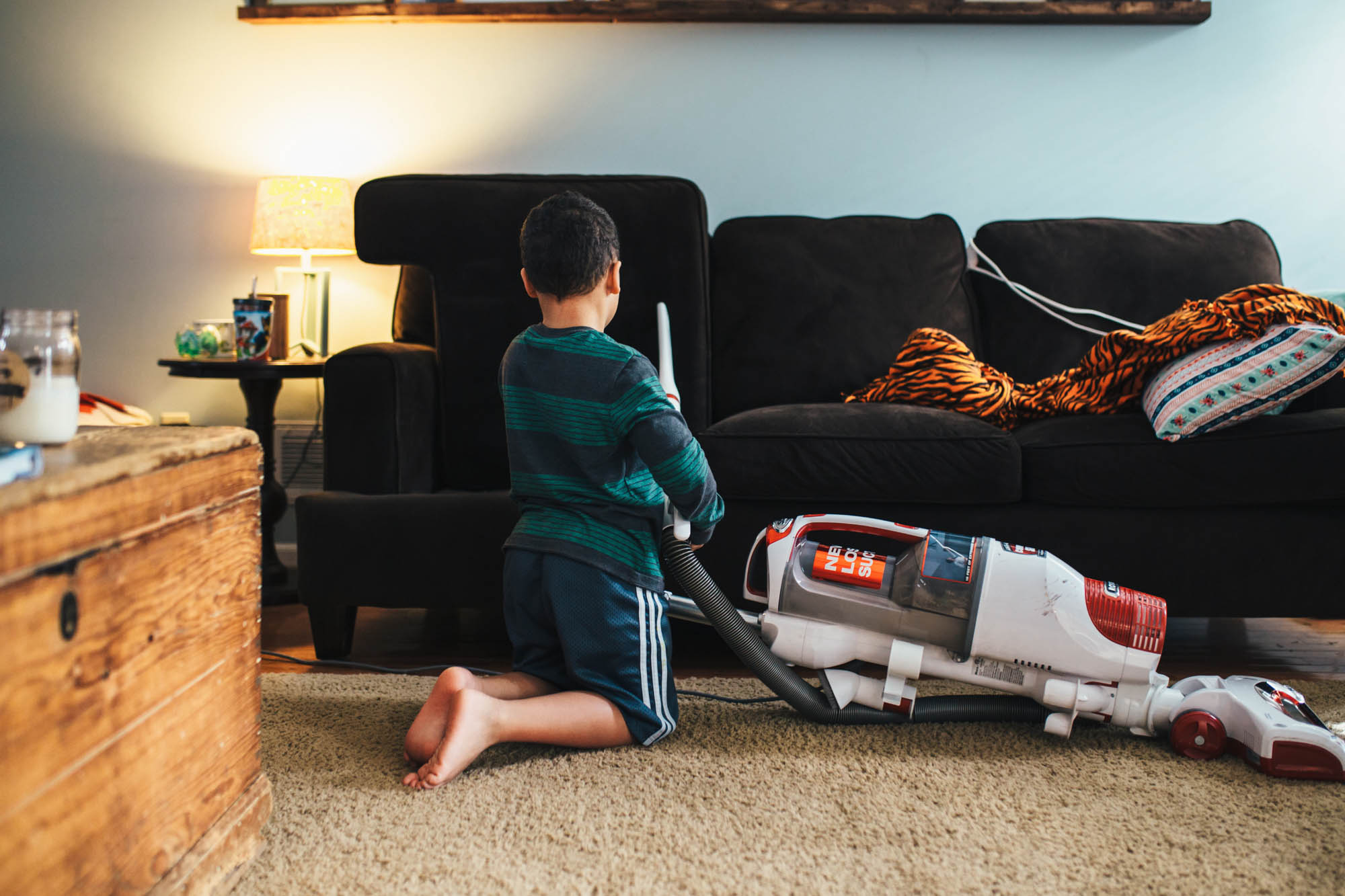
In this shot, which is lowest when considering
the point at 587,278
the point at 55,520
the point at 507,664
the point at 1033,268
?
the point at 507,664

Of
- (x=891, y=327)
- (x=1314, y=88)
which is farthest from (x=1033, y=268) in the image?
(x=1314, y=88)

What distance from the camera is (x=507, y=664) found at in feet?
5.34

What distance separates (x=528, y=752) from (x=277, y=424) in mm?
1712

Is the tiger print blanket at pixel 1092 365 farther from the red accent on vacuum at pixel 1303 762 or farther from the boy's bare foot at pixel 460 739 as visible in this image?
the boy's bare foot at pixel 460 739

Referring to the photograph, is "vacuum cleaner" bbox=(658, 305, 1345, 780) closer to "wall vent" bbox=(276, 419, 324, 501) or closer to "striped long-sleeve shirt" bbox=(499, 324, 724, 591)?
"striped long-sleeve shirt" bbox=(499, 324, 724, 591)

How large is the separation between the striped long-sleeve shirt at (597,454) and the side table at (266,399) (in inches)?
41.6

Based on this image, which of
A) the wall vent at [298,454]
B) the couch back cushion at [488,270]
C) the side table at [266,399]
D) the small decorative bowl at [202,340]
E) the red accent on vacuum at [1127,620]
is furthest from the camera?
the wall vent at [298,454]

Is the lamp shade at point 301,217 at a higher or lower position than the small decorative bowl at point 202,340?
higher

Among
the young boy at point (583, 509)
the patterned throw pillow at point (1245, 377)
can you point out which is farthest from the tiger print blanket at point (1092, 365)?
the young boy at point (583, 509)

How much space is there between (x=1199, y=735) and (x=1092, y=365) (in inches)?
31.8

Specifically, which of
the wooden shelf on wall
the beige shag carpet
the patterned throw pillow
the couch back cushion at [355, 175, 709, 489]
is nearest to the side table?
the couch back cushion at [355, 175, 709, 489]

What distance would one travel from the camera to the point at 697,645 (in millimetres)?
1737

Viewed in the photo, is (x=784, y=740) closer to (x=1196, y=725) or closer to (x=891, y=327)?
(x=1196, y=725)

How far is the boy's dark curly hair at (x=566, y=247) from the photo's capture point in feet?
3.83
